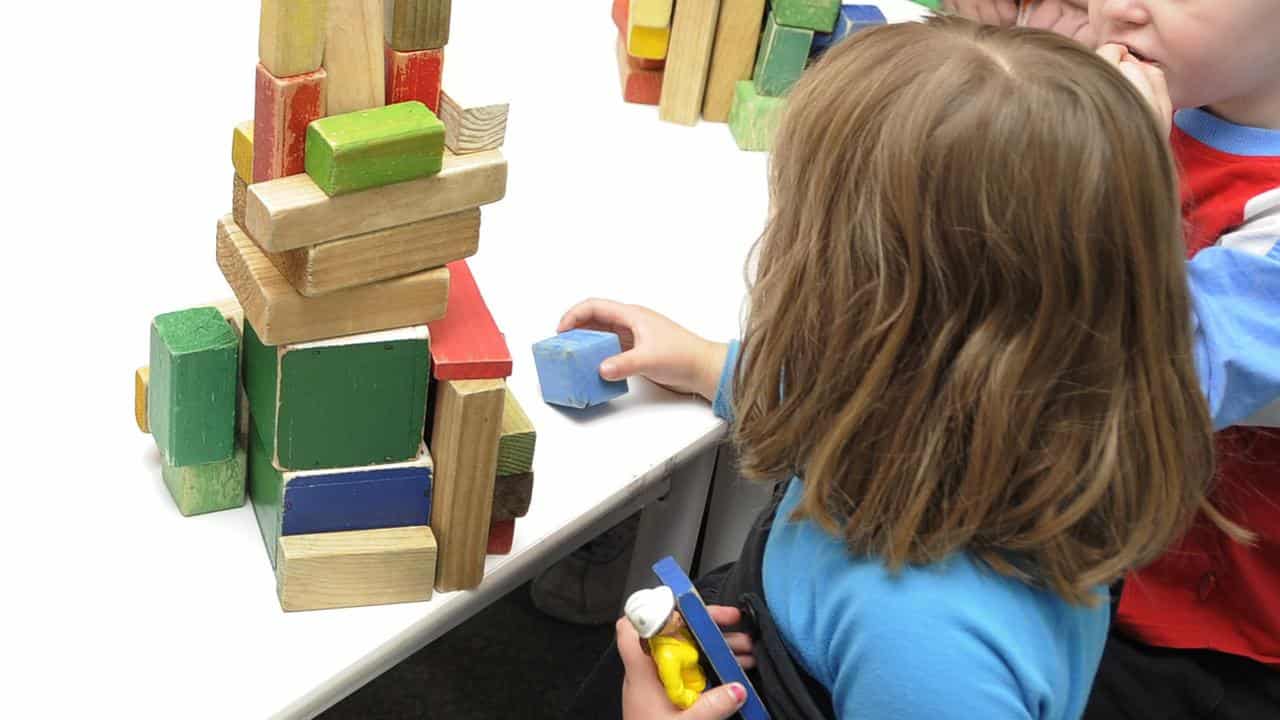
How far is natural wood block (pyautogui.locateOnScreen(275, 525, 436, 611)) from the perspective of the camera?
789mm

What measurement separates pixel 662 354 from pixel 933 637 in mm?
368

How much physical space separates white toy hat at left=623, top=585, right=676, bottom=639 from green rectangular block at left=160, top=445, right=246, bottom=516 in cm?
26

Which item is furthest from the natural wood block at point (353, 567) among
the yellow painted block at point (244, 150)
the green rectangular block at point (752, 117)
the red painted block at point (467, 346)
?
the green rectangular block at point (752, 117)

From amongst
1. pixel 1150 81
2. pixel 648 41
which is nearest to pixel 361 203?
pixel 1150 81

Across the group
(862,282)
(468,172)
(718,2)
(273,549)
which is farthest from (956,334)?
(718,2)

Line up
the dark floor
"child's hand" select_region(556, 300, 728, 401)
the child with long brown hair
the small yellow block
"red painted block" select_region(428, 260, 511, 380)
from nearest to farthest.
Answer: the child with long brown hair
"red painted block" select_region(428, 260, 511, 380)
the small yellow block
"child's hand" select_region(556, 300, 728, 401)
the dark floor

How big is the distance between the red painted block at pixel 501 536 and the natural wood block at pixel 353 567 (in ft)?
0.17

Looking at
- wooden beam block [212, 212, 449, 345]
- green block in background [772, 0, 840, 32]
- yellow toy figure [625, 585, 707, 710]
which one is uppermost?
green block in background [772, 0, 840, 32]

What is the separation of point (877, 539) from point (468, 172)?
288 millimetres

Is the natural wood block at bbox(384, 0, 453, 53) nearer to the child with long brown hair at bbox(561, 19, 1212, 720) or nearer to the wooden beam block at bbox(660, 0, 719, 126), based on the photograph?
the child with long brown hair at bbox(561, 19, 1212, 720)

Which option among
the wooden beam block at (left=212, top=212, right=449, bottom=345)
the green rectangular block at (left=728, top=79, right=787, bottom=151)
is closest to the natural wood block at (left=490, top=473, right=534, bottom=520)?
the wooden beam block at (left=212, top=212, right=449, bottom=345)

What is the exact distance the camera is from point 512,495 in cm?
84

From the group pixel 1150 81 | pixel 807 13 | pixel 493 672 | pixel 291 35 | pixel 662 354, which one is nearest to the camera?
pixel 291 35

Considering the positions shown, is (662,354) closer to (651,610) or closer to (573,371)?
(573,371)
